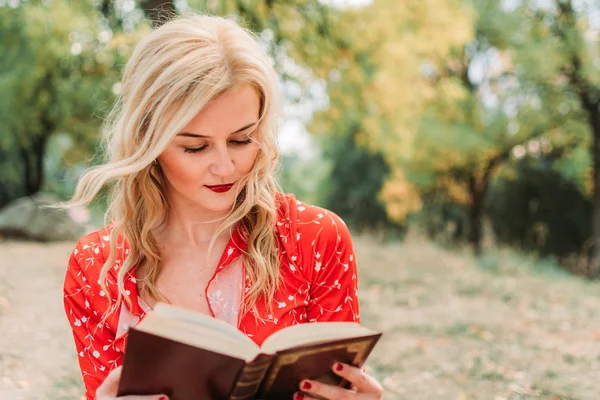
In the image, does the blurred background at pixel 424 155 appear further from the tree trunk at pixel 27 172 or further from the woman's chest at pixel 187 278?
the woman's chest at pixel 187 278

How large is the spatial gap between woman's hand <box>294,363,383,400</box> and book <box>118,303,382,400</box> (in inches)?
1.0

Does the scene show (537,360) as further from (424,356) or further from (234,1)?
(234,1)

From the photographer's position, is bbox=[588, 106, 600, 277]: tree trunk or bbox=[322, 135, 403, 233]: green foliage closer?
bbox=[588, 106, 600, 277]: tree trunk

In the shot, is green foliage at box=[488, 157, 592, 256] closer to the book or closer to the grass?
the grass

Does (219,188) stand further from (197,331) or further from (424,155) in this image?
(424,155)

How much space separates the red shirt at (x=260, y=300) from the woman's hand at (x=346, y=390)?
33 cm

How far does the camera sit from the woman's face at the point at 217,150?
1708 mm

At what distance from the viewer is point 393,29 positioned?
682cm

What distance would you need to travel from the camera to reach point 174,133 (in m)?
1.67

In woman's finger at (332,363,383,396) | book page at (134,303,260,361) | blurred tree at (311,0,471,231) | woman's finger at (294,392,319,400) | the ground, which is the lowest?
the ground

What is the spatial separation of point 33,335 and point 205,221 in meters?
3.42

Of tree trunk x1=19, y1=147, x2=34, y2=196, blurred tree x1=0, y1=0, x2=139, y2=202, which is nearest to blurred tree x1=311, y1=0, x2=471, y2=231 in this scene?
blurred tree x1=0, y1=0, x2=139, y2=202

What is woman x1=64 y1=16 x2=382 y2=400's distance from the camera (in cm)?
170

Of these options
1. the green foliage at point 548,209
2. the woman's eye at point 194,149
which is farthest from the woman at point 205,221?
the green foliage at point 548,209
